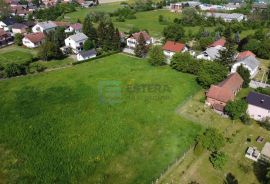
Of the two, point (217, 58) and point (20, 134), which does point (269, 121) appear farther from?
point (20, 134)

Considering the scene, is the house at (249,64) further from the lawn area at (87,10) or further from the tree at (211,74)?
the lawn area at (87,10)

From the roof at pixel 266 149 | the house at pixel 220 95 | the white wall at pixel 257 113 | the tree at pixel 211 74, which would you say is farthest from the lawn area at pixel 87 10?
the roof at pixel 266 149

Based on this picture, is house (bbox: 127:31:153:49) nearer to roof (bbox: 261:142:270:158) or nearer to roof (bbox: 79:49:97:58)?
roof (bbox: 79:49:97:58)

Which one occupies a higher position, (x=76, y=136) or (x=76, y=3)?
(x=76, y=3)

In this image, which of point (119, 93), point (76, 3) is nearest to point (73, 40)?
point (119, 93)

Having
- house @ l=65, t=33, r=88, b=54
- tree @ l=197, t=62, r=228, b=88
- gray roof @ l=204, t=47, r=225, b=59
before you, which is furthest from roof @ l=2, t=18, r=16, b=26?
tree @ l=197, t=62, r=228, b=88

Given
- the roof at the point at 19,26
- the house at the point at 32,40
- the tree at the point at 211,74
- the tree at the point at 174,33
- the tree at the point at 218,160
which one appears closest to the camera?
the tree at the point at 218,160
